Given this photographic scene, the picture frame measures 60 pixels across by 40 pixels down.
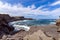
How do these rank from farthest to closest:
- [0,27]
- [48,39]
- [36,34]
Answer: [0,27] → [36,34] → [48,39]

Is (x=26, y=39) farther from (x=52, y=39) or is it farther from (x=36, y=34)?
(x=52, y=39)

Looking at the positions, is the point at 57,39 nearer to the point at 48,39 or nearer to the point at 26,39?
the point at 48,39

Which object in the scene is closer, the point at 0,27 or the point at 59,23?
the point at 59,23

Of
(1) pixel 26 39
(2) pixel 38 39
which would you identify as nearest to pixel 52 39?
(2) pixel 38 39

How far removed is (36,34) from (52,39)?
0.98m

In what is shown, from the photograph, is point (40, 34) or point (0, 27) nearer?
point (40, 34)

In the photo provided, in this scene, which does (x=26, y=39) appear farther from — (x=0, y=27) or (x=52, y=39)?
(x=0, y=27)

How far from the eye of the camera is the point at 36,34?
25.4 feet

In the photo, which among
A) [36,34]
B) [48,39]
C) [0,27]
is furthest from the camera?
[0,27]

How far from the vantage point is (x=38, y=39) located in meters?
7.33

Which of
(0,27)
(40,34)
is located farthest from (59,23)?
(0,27)

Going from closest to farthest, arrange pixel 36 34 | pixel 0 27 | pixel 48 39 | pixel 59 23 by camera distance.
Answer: pixel 48 39
pixel 36 34
pixel 59 23
pixel 0 27

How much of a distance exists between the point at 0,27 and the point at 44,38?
644 inches

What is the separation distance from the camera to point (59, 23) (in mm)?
13000
